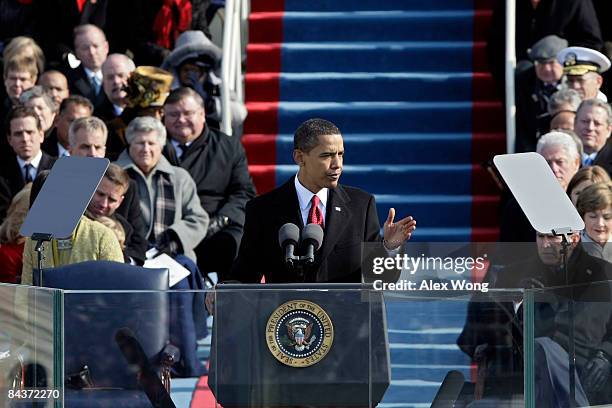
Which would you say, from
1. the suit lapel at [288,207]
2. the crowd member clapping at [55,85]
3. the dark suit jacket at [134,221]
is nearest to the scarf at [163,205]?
the dark suit jacket at [134,221]

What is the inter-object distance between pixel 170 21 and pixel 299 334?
679 cm

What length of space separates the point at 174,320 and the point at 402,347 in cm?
92

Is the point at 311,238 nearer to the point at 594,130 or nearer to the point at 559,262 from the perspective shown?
the point at 559,262

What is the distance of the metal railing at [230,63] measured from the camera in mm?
12375

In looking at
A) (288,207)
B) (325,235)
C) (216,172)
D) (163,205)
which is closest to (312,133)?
(288,207)

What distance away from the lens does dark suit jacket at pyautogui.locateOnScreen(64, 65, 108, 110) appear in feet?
42.2

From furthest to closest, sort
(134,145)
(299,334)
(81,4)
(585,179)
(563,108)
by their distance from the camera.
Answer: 1. (81,4)
2. (563,108)
3. (134,145)
4. (585,179)
5. (299,334)

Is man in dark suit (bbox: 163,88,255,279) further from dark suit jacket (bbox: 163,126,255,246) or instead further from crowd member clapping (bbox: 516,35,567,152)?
crowd member clapping (bbox: 516,35,567,152)

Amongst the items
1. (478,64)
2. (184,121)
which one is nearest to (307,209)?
(184,121)

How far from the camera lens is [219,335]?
7184mm

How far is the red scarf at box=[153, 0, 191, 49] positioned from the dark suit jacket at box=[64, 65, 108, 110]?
2.60ft

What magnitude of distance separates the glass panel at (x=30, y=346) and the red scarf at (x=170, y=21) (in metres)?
6.55

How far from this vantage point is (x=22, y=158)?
11.4 metres

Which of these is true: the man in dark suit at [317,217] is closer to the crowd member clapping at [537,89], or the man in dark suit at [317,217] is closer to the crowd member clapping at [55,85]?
the crowd member clapping at [537,89]
